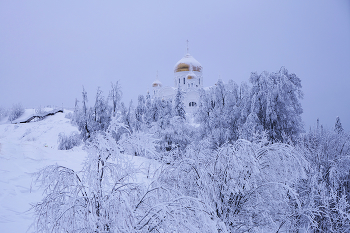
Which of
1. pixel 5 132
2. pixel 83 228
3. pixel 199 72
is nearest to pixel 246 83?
pixel 83 228

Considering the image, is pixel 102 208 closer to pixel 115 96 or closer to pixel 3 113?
pixel 115 96

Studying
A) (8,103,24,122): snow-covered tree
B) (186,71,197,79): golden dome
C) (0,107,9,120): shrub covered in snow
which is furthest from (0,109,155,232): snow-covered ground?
(186,71,197,79): golden dome

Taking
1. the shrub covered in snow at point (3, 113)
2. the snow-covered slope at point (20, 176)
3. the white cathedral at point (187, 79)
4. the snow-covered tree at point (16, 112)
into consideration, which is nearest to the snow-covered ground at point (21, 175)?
the snow-covered slope at point (20, 176)

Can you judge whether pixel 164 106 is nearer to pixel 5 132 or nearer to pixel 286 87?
pixel 286 87

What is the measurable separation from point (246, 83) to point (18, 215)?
1688 centimetres

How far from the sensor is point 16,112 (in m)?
47.8

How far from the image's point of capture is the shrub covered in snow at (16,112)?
46312 millimetres

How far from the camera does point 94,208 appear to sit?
3.94 meters

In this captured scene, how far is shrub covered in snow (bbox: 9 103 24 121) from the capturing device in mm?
46312

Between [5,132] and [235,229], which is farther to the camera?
[5,132]

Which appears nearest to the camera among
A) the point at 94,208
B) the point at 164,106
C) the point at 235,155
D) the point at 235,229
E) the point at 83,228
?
the point at 83,228

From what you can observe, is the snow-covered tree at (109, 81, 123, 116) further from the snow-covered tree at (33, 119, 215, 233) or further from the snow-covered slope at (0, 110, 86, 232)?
the snow-covered tree at (33, 119, 215, 233)

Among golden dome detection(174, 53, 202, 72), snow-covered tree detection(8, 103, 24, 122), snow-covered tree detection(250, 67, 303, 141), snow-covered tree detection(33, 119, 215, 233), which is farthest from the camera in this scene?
golden dome detection(174, 53, 202, 72)

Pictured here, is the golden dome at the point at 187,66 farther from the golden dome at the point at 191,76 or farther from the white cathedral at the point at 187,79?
the golden dome at the point at 191,76
